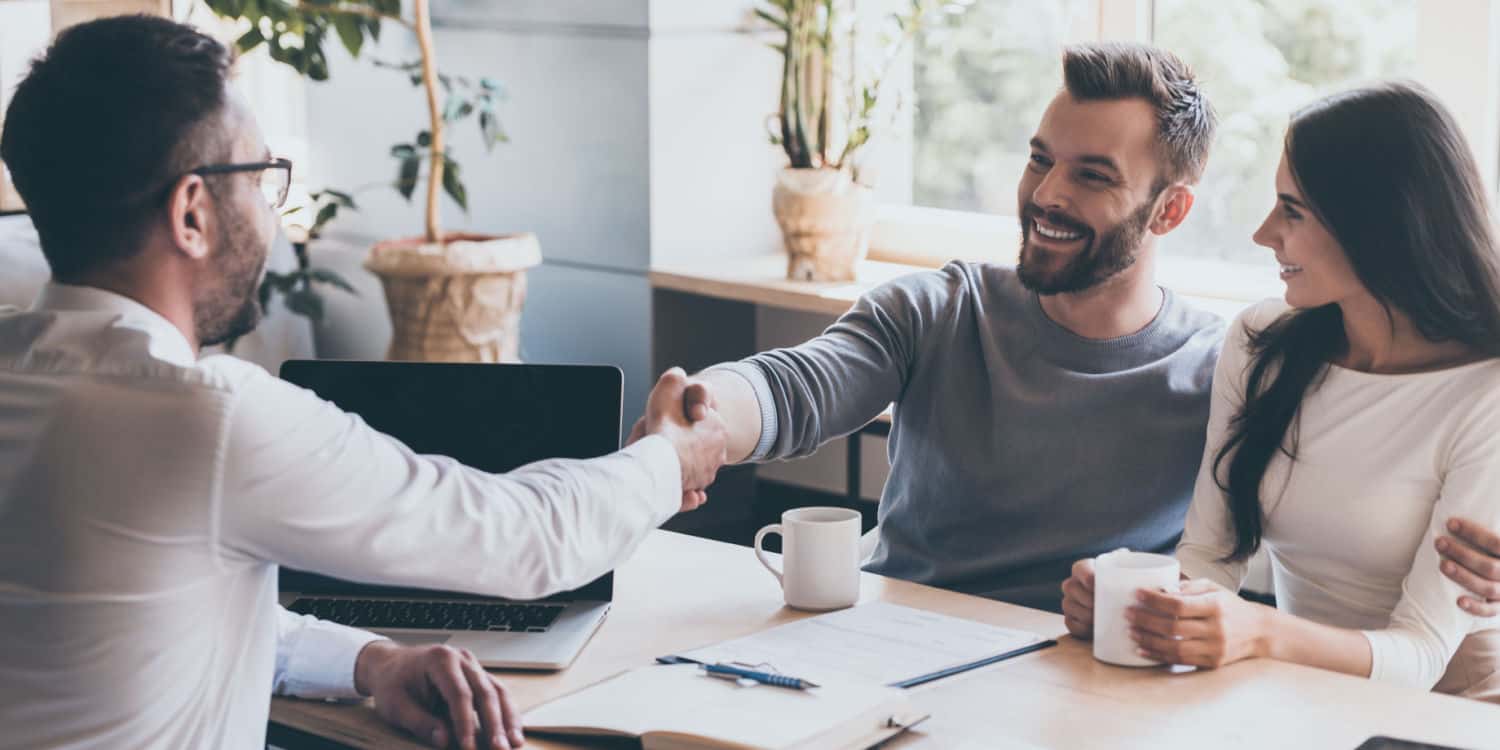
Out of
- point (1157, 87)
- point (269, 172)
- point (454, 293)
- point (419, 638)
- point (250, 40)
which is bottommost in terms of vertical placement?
point (419, 638)

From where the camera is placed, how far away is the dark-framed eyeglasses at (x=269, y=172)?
1.28m

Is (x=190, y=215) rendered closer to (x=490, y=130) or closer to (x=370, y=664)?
(x=370, y=664)

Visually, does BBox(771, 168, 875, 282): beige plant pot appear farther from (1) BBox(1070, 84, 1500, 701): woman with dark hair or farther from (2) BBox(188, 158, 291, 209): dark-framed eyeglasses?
(2) BBox(188, 158, 291, 209): dark-framed eyeglasses

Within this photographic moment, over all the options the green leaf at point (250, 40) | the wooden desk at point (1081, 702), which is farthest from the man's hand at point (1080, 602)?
the green leaf at point (250, 40)

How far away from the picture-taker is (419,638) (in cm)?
164

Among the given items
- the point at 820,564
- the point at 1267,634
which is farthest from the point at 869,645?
the point at 1267,634

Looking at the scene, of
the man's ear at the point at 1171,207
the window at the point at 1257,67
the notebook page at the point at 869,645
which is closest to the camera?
the notebook page at the point at 869,645

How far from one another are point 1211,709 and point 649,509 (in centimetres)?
53

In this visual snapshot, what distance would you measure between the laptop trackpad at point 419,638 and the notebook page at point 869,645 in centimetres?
25

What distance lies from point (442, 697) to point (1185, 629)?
0.67 metres

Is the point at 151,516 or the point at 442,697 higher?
the point at 151,516

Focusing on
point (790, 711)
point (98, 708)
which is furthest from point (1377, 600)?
point (98, 708)

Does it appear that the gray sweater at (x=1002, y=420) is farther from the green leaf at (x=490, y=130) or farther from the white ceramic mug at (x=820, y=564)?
the green leaf at (x=490, y=130)

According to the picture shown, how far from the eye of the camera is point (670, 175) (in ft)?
12.9
